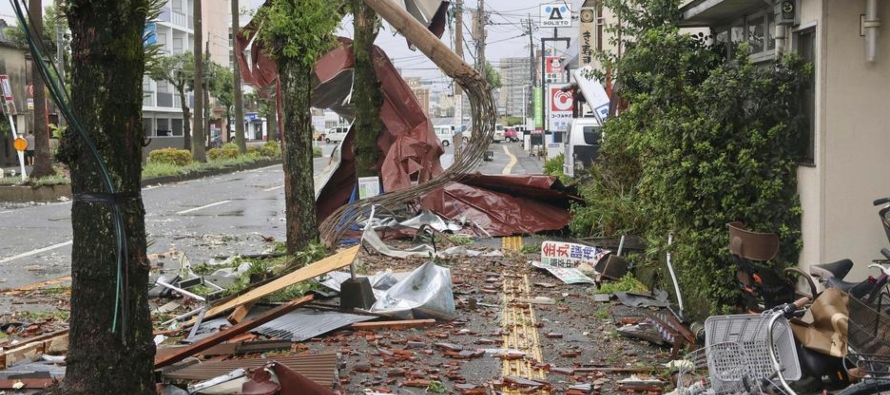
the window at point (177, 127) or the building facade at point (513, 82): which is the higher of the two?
the building facade at point (513, 82)

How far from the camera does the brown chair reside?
618 cm

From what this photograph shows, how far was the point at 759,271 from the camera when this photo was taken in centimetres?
626

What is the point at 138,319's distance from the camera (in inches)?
206

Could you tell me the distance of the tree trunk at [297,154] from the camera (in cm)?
1155

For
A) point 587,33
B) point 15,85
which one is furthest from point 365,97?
point 15,85

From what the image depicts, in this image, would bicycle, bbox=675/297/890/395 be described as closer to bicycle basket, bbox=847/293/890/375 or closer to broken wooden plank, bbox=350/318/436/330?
bicycle basket, bbox=847/293/890/375

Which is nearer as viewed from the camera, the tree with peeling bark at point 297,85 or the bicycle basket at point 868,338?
the bicycle basket at point 868,338

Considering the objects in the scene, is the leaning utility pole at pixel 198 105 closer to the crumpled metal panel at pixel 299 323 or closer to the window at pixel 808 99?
the crumpled metal panel at pixel 299 323

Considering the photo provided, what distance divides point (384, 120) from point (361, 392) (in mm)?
11622

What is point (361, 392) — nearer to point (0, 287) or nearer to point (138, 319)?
point (138, 319)

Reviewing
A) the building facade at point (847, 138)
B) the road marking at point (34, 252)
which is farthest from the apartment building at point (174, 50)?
the building facade at point (847, 138)

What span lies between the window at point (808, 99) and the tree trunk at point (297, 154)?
5966 mm

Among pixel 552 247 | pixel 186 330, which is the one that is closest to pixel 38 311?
pixel 186 330

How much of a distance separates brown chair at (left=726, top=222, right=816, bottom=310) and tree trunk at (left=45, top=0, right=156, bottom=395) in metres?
3.93
